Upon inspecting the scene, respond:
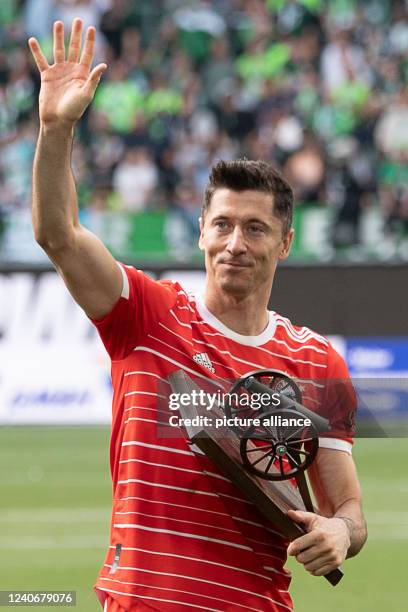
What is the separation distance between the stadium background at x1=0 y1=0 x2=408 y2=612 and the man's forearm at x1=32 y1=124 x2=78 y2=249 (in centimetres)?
429

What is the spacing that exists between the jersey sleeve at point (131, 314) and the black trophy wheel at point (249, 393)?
1.82ft

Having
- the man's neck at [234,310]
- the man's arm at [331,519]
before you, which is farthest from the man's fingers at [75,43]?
the man's arm at [331,519]

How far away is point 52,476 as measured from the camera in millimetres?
10930

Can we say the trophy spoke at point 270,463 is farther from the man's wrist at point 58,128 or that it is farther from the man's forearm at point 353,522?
the man's wrist at point 58,128

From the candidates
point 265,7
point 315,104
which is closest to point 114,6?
point 265,7

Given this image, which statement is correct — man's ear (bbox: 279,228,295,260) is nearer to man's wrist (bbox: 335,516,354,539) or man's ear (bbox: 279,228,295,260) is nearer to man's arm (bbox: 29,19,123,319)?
man's arm (bbox: 29,19,123,319)

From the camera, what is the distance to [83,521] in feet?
30.9

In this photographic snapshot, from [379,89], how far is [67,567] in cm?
1102

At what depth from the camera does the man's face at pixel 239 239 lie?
12.0 ft

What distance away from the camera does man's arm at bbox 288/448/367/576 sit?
3148 mm

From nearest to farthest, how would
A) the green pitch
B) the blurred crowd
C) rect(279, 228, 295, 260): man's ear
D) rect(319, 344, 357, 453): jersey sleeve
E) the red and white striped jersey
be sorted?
rect(319, 344, 357, 453): jersey sleeve
the red and white striped jersey
rect(279, 228, 295, 260): man's ear
the green pitch
the blurred crowd

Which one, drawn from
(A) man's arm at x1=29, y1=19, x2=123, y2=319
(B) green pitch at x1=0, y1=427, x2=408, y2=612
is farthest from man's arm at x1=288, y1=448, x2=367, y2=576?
(B) green pitch at x1=0, y1=427, x2=408, y2=612

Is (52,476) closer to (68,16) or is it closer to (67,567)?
(67,567)

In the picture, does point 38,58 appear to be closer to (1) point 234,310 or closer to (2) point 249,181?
(2) point 249,181
